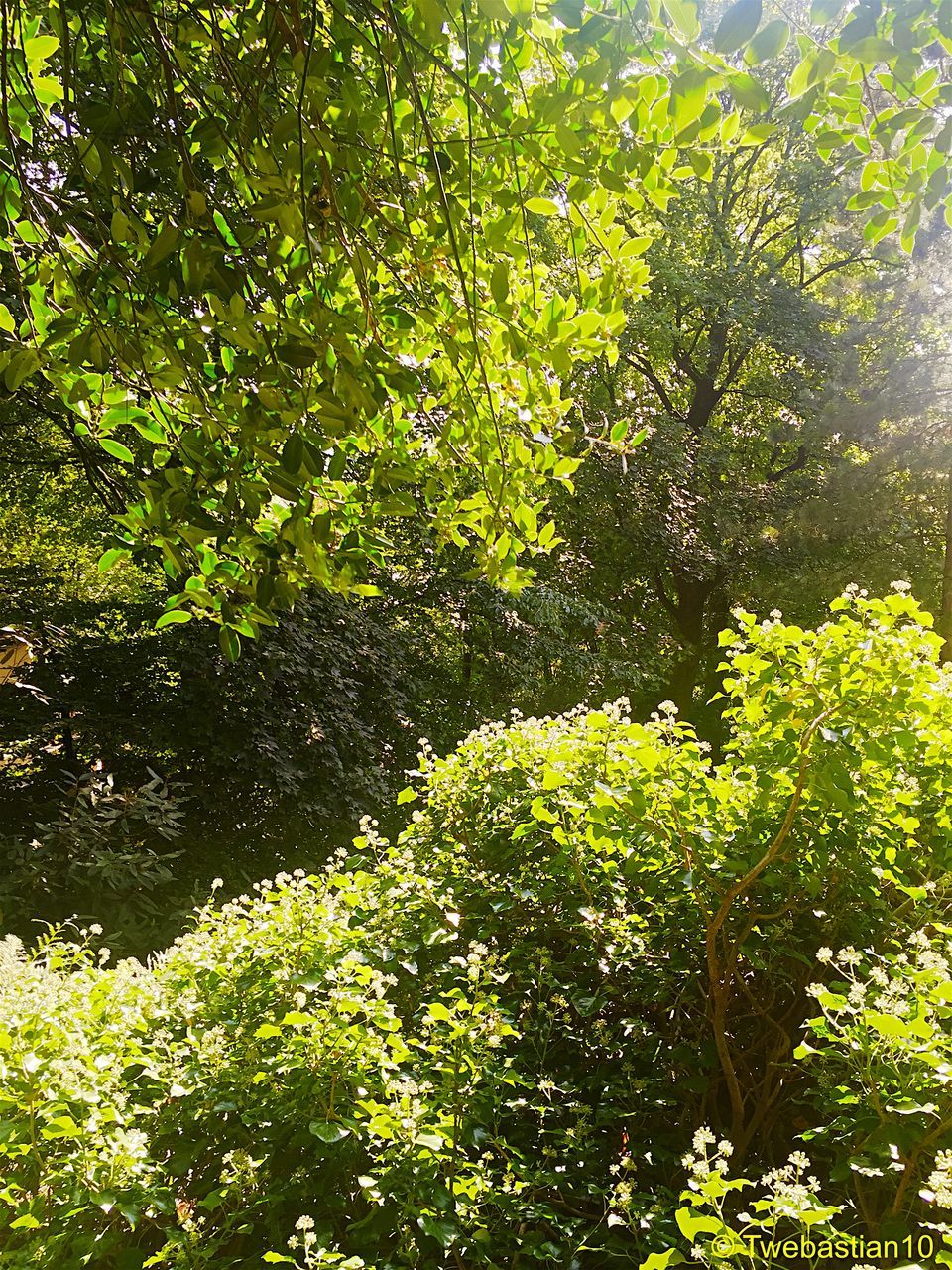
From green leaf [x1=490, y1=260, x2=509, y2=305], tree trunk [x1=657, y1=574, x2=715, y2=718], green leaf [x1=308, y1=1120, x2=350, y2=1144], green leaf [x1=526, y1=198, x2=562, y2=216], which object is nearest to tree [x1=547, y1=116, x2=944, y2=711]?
tree trunk [x1=657, y1=574, x2=715, y2=718]

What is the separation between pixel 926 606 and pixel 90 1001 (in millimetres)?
13636

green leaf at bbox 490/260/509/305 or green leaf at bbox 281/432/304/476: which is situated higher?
green leaf at bbox 490/260/509/305

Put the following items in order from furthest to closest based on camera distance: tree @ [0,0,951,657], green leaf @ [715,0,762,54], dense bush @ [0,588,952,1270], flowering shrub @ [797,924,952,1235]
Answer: dense bush @ [0,588,952,1270], flowering shrub @ [797,924,952,1235], tree @ [0,0,951,657], green leaf @ [715,0,762,54]

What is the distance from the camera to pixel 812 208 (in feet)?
36.8

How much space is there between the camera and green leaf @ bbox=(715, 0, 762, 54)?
90 centimetres

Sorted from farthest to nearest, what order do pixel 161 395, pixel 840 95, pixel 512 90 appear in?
pixel 161 395 < pixel 512 90 < pixel 840 95

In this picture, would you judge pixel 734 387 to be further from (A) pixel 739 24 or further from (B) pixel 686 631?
(A) pixel 739 24

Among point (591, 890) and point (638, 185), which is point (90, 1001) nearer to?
point (591, 890)

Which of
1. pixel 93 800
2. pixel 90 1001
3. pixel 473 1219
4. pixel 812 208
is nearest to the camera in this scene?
pixel 473 1219

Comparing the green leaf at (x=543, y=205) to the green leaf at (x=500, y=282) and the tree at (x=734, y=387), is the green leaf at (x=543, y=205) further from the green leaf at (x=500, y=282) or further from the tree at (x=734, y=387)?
the tree at (x=734, y=387)

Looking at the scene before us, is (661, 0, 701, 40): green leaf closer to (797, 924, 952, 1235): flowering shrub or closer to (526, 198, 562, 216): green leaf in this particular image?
(526, 198, 562, 216): green leaf

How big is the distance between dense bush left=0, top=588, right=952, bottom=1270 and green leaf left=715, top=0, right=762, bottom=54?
1.16 metres

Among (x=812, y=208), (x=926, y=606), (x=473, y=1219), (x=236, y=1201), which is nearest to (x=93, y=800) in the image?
(x=236, y=1201)

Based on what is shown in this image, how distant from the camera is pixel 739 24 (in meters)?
0.91
